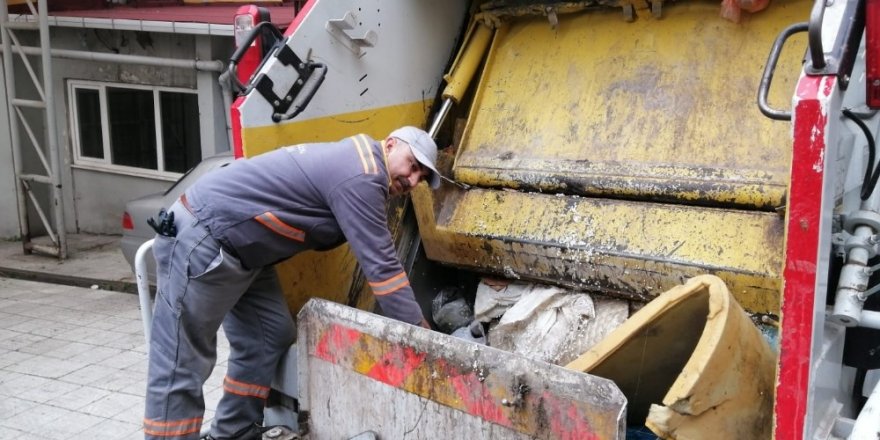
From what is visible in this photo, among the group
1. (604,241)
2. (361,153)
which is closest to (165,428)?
(361,153)

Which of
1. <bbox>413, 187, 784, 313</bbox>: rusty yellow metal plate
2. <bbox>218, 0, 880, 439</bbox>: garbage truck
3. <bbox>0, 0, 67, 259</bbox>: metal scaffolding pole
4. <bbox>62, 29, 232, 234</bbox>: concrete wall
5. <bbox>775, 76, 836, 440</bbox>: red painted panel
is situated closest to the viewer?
<bbox>775, 76, 836, 440</bbox>: red painted panel

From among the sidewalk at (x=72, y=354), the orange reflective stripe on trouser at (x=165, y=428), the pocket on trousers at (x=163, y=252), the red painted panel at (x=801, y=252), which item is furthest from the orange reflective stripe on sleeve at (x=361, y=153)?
the sidewalk at (x=72, y=354)

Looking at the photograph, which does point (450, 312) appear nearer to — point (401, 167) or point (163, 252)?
point (401, 167)

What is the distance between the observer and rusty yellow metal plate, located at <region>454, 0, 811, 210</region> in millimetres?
2338

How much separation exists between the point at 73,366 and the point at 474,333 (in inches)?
108

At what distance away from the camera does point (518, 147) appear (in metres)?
2.74

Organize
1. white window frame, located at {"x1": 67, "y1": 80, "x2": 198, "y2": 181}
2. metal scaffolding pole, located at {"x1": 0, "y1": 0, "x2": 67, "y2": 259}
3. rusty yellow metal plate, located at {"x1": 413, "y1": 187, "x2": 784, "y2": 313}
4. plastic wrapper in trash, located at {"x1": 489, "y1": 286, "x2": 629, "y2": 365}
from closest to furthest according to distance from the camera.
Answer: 1. rusty yellow metal plate, located at {"x1": 413, "y1": 187, "x2": 784, "y2": 313}
2. plastic wrapper in trash, located at {"x1": 489, "y1": 286, "x2": 629, "y2": 365}
3. metal scaffolding pole, located at {"x1": 0, "y1": 0, "x2": 67, "y2": 259}
4. white window frame, located at {"x1": 67, "y1": 80, "x2": 198, "y2": 181}

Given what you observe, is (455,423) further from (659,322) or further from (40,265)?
(40,265)

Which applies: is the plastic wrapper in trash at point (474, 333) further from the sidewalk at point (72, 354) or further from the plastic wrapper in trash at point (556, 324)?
the sidewalk at point (72, 354)

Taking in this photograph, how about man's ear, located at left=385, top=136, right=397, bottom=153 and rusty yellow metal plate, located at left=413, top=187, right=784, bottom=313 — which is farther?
man's ear, located at left=385, top=136, right=397, bottom=153

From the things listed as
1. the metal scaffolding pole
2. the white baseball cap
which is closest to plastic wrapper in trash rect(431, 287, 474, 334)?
the white baseball cap

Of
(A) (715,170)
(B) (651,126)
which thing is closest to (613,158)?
(B) (651,126)

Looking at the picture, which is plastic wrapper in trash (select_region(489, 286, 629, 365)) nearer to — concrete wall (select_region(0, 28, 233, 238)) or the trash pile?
the trash pile

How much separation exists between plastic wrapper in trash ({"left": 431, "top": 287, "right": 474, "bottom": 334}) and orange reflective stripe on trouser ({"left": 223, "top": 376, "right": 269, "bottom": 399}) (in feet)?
2.13
